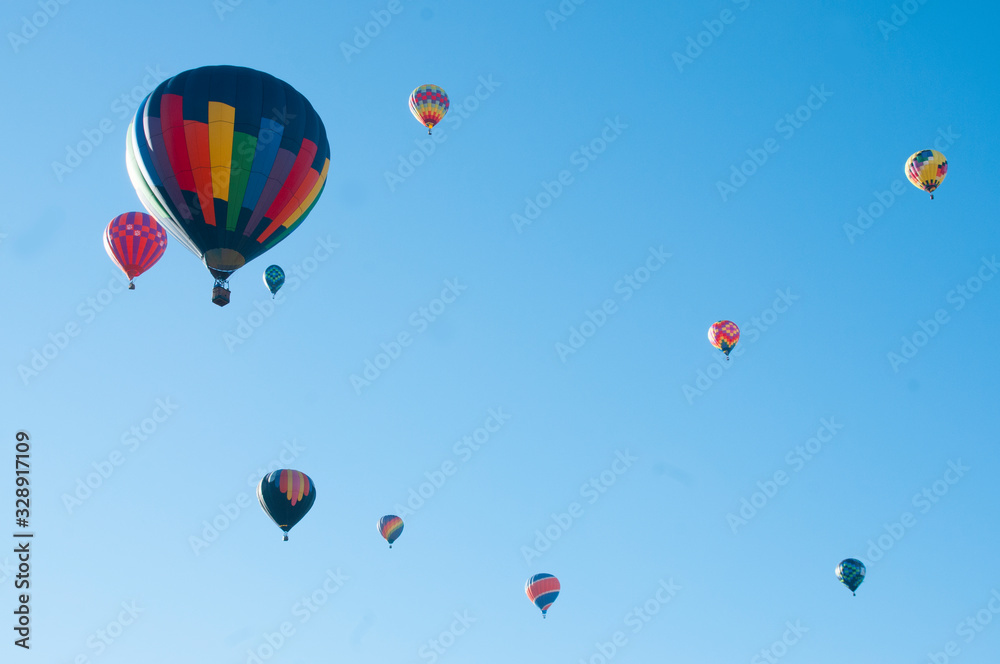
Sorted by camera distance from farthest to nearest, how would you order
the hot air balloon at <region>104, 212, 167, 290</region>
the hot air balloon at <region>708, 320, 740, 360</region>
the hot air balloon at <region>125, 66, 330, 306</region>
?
the hot air balloon at <region>708, 320, 740, 360</region>
the hot air balloon at <region>104, 212, 167, 290</region>
the hot air balloon at <region>125, 66, 330, 306</region>

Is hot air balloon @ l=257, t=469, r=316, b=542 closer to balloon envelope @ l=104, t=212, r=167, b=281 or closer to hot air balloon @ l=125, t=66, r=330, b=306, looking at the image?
balloon envelope @ l=104, t=212, r=167, b=281

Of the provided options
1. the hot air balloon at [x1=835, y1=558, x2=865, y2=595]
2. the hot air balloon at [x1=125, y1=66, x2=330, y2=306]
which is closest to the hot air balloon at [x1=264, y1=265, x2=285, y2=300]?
the hot air balloon at [x1=125, y1=66, x2=330, y2=306]

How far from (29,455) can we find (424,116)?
75.0 feet

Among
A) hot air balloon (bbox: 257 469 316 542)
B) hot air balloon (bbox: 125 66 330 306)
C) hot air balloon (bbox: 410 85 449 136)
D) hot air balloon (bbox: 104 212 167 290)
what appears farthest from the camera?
hot air balloon (bbox: 410 85 449 136)

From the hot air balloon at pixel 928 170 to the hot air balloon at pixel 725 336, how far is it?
8433 mm

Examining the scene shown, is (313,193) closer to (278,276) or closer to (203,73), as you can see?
(203,73)

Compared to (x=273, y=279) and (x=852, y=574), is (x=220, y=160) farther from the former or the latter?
(x=852, y=574)

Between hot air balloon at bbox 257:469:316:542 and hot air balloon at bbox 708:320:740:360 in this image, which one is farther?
hot air balloon at bbox 708:320:740:360

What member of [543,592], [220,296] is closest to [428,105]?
[220,296]

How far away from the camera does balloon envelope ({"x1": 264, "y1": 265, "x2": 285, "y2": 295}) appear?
4425 cm

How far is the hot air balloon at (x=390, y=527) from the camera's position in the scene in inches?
1853

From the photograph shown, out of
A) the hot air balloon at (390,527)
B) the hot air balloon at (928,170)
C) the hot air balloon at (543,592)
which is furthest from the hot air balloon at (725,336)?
the hot air balloon at (390,527)

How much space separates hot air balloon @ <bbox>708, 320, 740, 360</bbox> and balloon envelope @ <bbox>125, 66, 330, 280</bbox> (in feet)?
69.5

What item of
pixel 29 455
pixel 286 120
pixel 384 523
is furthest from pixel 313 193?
pixel 384 523
